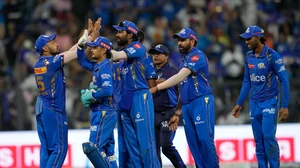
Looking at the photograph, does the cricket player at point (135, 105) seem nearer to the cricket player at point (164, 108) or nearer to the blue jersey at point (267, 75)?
the cricket player at point (164, 108)

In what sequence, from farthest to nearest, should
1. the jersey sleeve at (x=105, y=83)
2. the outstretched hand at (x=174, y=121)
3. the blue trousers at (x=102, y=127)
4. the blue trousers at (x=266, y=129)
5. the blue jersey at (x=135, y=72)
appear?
the outstretched hand at (x=174, y=121) → the blue trousers at (x=266, y=129) → the blue jersey at (x=135, y=72) → the blue trousers at (x=102, y=127) → the jersey sleeve at (x=105, y=83)

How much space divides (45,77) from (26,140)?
354cm

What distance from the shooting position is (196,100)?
1305cm

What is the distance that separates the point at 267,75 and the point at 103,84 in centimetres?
273

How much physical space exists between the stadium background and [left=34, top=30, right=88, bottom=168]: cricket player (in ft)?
17.4

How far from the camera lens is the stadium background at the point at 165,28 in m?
18.8

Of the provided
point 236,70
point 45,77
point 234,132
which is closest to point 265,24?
point 236,70

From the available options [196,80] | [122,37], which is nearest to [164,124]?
[196,80]

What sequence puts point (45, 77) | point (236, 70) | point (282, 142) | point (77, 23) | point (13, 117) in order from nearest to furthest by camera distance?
1. point (45, 77)
2. point (282, 142)
3. point (13, 117)
4. point (236, 70)
5. point (77, 23)

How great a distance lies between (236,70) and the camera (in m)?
19.8

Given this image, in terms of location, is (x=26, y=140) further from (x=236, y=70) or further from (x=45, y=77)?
(x=236, y=70)

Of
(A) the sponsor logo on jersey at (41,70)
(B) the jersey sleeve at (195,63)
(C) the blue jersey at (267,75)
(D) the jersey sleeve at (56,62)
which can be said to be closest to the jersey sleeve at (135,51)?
(B) the jersey sleeve at (195,63)

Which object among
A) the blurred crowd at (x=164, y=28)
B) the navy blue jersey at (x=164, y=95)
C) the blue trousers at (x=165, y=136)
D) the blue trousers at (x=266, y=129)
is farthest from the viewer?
the blurred crowd at (x=164, y=28)

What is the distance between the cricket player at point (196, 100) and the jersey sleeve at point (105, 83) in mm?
955
